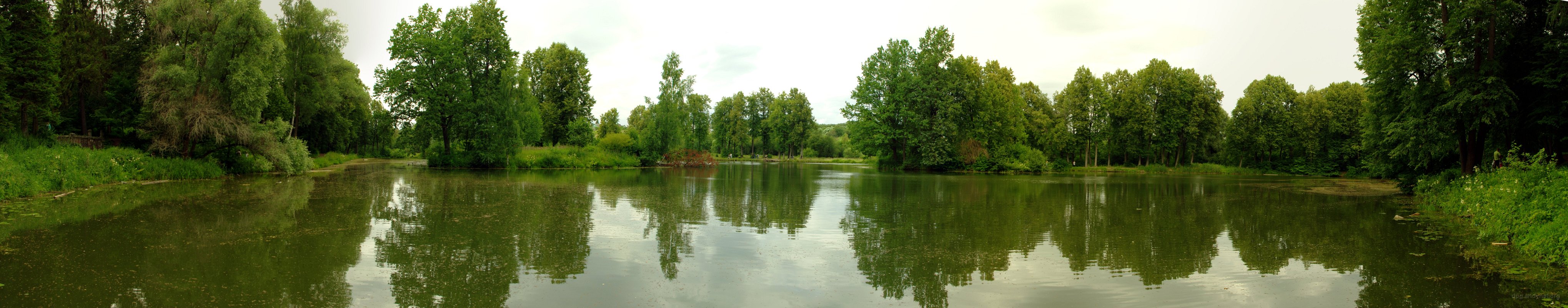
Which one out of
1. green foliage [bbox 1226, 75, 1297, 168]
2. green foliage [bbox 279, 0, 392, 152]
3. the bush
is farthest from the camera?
green foliage [bbox 1226, 75, 1297, 168]

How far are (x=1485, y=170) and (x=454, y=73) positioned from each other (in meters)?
34.9

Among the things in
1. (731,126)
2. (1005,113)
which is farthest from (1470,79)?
(731,126)

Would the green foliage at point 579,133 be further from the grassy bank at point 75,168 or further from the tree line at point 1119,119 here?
the grassy bank at point 75,168

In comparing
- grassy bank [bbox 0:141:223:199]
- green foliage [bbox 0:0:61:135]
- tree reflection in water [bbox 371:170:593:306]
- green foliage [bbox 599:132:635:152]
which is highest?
green foliage [bbox 0:0:61:135]

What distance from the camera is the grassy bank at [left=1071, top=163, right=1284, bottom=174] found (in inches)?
1529

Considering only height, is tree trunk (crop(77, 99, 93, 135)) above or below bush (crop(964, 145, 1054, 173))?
above

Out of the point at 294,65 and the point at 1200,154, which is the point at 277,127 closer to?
the point at 294,65

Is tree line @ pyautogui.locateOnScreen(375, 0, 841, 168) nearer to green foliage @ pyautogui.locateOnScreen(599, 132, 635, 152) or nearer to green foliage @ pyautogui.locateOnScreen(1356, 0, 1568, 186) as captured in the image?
green foliage @ pyautogui.locateOnScreen(599, 132, 635, 152)

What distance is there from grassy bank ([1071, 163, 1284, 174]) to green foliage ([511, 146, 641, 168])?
Answer: 27.3m

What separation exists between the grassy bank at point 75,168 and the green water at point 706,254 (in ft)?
2.94

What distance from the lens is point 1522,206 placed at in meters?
8.06

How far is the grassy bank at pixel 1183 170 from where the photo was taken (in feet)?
127

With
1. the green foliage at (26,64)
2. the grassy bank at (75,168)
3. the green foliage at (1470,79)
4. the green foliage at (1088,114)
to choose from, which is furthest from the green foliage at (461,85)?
the green foliage at (1088,114)

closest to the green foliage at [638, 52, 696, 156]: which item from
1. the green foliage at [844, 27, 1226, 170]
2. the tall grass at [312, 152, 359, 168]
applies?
the green foliage at [844, 27, 1226, 170]
